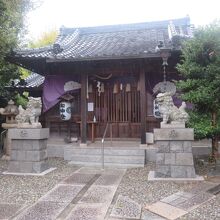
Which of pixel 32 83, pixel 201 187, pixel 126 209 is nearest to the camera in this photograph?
pixel 126 209

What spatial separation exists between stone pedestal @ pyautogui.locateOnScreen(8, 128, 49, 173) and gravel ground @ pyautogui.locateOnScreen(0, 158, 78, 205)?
1.55 feet

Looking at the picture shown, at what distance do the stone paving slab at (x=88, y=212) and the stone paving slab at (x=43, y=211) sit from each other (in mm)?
307

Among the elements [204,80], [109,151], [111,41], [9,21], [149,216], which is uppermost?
[111,41]

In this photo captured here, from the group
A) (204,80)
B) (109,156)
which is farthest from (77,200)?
(204,80)

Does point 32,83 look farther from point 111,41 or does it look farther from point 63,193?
point 63,193

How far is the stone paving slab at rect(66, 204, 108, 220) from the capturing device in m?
5.54

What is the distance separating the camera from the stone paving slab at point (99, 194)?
21.5 ft

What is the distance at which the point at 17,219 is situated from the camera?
5.45 m

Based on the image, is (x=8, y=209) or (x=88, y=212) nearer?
(x=88, y=212)

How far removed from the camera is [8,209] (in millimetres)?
6039

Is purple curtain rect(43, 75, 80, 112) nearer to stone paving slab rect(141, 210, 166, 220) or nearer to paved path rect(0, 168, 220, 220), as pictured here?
paved path rect(0, 168, 220, 220)

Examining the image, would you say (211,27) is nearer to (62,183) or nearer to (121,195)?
(121,195)

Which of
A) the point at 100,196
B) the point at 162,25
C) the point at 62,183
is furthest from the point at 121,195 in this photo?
the point at 162,25

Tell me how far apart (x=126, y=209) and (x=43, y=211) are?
1.66 metres
